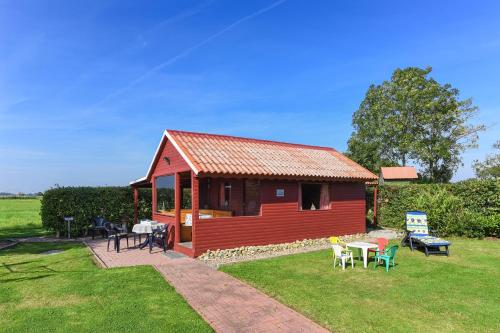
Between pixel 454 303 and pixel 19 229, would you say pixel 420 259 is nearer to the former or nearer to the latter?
pixel 454 303

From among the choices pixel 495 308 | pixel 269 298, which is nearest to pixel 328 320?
pixel 269 298

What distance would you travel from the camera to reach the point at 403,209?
1923 cm

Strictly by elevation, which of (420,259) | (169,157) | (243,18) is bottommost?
(420,259)

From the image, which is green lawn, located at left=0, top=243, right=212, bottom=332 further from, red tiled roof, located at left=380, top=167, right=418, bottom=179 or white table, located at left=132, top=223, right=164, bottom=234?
red tiled roof, located at left=380, top=167, right=418, bottom=179

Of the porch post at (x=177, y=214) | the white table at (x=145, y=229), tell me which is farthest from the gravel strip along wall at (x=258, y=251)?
the white table at (x=145, y=229)

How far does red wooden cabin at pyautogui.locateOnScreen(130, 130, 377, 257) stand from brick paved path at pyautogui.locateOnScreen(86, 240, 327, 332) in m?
1.61

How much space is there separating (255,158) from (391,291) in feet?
24.7

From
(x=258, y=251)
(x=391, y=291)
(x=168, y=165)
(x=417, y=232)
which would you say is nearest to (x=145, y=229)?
(x=168, y=165)

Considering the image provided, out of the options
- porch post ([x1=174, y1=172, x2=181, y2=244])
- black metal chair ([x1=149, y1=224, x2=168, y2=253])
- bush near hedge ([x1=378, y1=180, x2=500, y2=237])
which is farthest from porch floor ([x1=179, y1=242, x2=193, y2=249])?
bush near hedge ([x1=378, y1=180, x2=500, y2=237])

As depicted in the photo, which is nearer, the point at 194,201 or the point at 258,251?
the point at 194,201

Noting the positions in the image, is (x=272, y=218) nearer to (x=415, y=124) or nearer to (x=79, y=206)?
(x=79, y=206)

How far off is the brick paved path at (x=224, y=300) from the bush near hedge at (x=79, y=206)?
7.28m

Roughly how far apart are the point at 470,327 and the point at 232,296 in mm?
4477

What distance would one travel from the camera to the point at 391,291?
7.63 m
